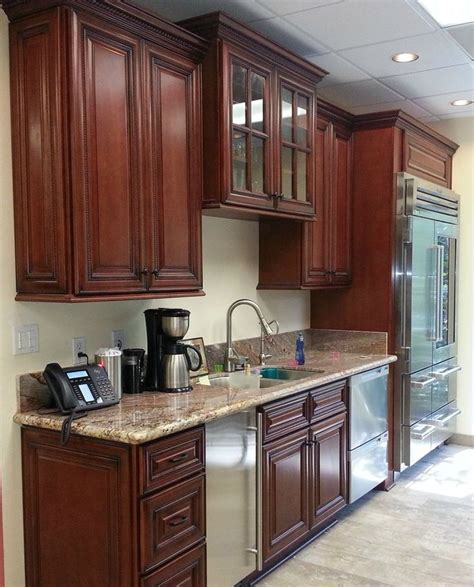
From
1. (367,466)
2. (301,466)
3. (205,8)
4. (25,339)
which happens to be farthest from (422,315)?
(25,339)

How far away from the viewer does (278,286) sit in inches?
148

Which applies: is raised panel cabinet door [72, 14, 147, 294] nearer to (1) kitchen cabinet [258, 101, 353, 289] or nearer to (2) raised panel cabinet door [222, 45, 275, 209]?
(2) raised panel cabinet door [222, 45, 275, 209]

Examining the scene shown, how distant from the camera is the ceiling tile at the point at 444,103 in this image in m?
4.23

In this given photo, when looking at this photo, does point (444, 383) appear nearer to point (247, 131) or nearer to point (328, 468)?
point (328, 468)

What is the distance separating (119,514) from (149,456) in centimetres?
22

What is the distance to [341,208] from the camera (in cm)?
403

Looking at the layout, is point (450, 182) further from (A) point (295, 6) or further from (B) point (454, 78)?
(A) point (295, 6)

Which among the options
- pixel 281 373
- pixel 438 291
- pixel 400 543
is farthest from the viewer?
pixel 438 291

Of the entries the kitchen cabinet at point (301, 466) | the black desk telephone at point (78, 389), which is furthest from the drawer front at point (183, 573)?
the black desk telephone at point (78, 389)

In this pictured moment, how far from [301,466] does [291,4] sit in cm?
218

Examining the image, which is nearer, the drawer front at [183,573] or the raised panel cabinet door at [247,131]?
the drawer front at [183,573]

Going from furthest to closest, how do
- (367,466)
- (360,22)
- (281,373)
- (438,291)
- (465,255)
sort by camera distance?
(465,255)
(438,291)
(367,466)
(281,373)
(360,22)

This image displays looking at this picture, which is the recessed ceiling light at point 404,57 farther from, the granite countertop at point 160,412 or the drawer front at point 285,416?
the drawer front at point 285,416

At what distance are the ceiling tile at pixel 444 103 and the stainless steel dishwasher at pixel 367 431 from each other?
194 centimetres
